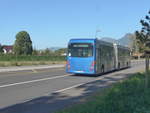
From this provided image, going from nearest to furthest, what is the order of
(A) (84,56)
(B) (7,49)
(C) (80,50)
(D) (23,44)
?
(A) (84,56)
(C) (80,50)
(D) (23,44)
(B) (7,49)

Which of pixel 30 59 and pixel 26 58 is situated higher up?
pixel 26 58

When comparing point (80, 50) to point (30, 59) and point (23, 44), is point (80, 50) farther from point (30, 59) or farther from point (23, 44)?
point (23, 44)

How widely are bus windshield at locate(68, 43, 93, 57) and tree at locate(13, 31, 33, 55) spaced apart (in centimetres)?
10792

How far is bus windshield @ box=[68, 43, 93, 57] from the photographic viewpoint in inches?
Result: 955

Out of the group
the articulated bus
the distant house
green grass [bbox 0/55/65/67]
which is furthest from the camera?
the distant house

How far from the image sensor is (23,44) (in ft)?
435

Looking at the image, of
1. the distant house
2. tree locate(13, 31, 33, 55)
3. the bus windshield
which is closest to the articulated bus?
the bus windshield

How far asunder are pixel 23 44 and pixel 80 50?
110 m

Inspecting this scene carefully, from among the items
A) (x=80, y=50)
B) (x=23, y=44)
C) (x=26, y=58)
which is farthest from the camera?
(x=23, y=44)

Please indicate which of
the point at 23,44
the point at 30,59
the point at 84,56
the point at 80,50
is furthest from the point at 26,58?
the point at 84,56

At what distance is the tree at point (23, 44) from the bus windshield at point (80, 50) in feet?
354

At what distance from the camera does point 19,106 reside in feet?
34.4

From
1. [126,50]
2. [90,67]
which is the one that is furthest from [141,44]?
[126,50]

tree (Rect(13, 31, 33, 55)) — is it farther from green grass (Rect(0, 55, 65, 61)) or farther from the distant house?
green grass (Rect(0, 55, 65, 61))
